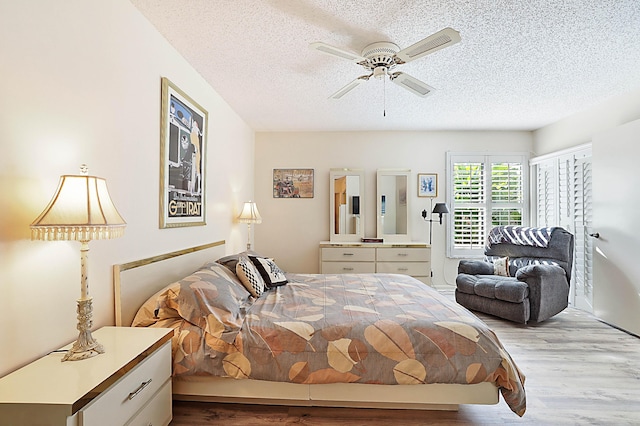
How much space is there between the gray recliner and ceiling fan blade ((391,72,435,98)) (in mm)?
2334

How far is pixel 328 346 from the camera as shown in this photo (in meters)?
1.82

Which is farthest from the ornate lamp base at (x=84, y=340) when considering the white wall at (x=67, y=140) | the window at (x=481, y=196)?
the window at (x=481, y=196)

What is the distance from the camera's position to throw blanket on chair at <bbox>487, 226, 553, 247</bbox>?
3.87 meters

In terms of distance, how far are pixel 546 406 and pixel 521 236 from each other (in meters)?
2.52

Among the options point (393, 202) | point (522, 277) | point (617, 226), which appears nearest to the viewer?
point (617, 226)

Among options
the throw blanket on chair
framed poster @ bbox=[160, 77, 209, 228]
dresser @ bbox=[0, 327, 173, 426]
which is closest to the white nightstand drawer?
dresser @ bbox=[0, 327, 173, 426]

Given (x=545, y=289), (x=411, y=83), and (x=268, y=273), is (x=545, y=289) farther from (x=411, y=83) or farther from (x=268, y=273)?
(x=268, y=273)

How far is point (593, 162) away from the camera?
364 cm

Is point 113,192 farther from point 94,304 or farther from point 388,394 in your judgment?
point 388,394

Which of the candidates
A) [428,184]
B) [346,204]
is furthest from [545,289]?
[346,204]

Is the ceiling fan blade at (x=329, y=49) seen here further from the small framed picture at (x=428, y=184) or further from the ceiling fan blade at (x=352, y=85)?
the small framed picture at (x=428, y=184)

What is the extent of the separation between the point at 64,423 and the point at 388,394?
5.05 feet

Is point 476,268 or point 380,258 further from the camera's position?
point 380,258

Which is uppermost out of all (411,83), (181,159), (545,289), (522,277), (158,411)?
(411,83)
